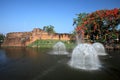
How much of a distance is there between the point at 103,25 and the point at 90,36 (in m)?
5.06

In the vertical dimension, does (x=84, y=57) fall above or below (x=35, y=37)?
below

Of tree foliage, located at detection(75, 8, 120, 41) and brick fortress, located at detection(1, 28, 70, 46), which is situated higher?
tree foliage, located at detection(75, 8, 120, 41)

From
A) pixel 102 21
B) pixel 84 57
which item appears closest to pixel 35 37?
pixel 102 21

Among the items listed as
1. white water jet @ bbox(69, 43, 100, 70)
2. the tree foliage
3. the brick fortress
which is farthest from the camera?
→ the brick fortress

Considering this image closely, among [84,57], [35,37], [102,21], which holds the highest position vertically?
[102,21]

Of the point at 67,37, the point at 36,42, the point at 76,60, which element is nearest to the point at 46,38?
the point at 36,42

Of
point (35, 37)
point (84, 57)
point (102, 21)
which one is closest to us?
point (84, 57)

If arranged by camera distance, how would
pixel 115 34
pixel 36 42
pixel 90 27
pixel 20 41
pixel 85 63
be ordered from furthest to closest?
1. pixel 20 41
2. pixel 36 42
3. pixel 90 27
4. pixel 115 34
5. pixel 85 63

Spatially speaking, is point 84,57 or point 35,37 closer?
point 84,57

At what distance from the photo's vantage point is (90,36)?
37500 millimetres

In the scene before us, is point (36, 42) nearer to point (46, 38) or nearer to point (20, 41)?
point (46, 38)

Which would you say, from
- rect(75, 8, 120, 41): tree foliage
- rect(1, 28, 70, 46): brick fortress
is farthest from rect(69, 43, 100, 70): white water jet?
rect(1, 28, 70, 46): brick fortress

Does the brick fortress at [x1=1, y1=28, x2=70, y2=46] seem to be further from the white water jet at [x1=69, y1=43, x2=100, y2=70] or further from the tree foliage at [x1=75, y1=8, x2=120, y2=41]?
the white water jet at [x1=69, y1=43, x2=100, y2=70]

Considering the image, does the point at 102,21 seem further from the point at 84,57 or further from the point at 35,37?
the point at 35,37
